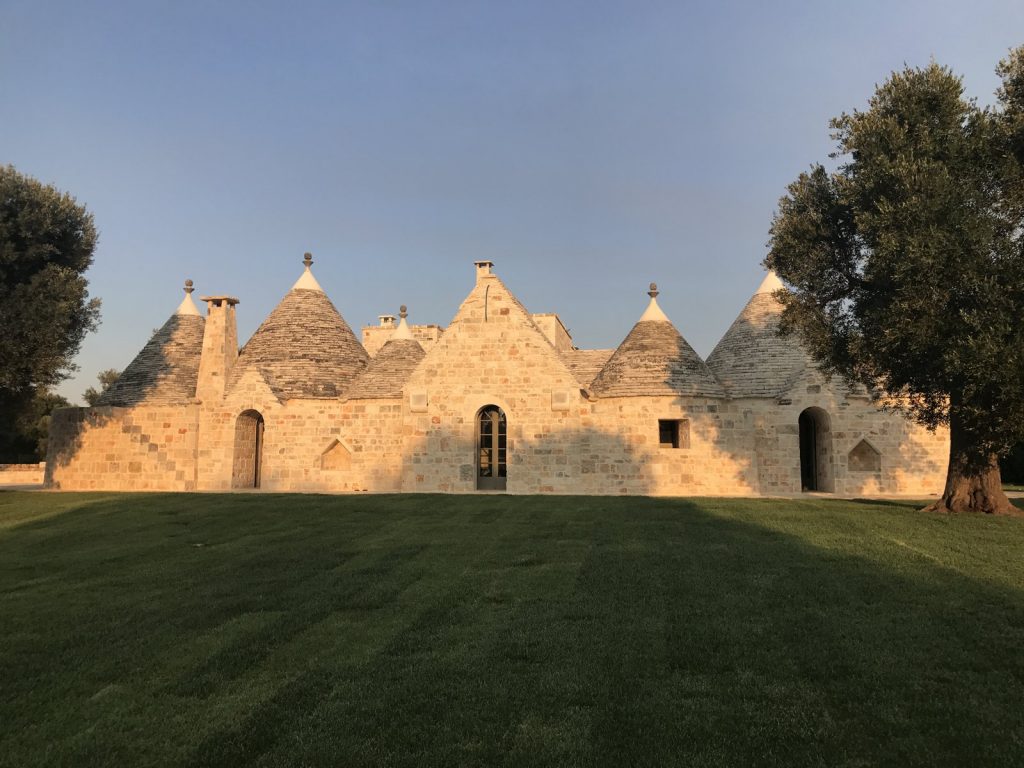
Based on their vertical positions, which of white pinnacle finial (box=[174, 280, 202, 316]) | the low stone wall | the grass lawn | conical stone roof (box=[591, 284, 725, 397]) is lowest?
the grass lawn

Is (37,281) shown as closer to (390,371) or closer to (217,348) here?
(217,348)

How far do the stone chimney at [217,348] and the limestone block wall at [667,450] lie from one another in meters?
12.7

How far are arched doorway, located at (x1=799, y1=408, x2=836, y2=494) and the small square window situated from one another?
13.5 ft

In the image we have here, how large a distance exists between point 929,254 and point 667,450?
989 cm

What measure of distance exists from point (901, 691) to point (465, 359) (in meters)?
17.4

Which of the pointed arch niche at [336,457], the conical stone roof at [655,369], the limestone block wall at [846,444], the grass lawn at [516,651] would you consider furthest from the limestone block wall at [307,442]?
the limestone block wall at [846,444]

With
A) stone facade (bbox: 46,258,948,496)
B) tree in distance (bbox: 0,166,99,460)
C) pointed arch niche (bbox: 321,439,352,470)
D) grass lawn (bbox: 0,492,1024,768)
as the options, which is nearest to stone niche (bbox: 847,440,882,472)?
stone facade (bbox: 46,258,948,496)

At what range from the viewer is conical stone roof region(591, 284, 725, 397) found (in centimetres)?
2045

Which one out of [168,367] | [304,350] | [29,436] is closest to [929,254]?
[304,350]

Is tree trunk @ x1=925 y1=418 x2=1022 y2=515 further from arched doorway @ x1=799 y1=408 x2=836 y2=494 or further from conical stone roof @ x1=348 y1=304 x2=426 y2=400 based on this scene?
conical stone roof @ x1=348 y1=304 x2=426 y2=400

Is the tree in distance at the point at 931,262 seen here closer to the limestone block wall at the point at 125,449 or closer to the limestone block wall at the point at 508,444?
the limestone block wall at the point at 508,444

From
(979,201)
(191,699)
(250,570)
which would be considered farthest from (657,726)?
(979,201)

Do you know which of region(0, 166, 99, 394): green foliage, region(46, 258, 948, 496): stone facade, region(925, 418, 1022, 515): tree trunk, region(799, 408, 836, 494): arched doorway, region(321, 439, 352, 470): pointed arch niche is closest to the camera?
region(925, 418, 1022, 515): tree trunk

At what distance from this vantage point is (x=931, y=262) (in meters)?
11.7
